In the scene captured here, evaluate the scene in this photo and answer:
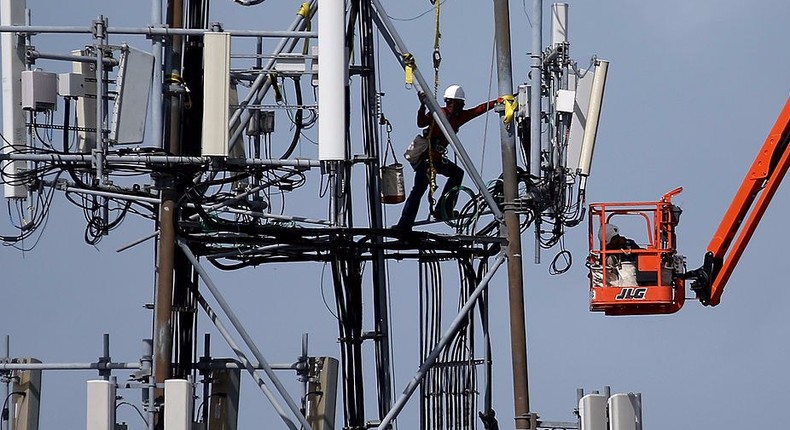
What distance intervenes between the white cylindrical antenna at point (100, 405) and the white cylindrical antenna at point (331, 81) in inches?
162

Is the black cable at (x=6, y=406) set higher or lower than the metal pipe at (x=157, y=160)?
lower

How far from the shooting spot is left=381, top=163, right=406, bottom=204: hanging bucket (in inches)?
1384

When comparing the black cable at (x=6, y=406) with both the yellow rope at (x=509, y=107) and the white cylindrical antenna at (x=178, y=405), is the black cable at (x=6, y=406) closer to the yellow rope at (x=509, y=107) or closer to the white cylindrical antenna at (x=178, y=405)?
the white cylindrical antenna at (x=178, y=405)

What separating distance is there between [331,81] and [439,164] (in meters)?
4.94

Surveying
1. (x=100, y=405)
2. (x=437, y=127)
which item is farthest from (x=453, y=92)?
(x=100, y=405)

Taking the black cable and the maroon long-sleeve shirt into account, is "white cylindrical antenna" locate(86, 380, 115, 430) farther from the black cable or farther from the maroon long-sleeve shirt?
the maroon long-sleeve shirt

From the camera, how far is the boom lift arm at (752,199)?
3834 centimetres

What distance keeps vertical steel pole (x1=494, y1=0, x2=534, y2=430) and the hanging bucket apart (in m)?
1.73

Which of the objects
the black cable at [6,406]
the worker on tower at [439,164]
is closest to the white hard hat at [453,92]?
the worker on tower at [439,164]

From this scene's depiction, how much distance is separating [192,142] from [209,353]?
12.7 ft

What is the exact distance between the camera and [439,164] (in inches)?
1405

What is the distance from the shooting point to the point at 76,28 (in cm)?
3167

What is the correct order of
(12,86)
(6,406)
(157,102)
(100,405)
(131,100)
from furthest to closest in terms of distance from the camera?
(6,406), (12,86), (157,102), (131,100), (100,405)

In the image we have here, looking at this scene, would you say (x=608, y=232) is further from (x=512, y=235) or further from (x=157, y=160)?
(x=157, y=160)
